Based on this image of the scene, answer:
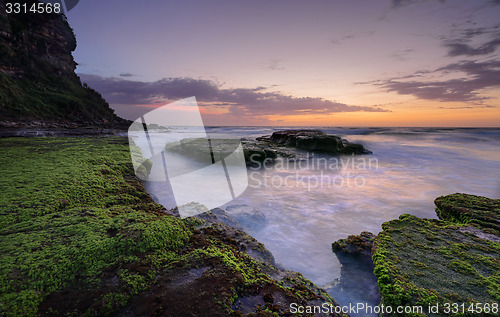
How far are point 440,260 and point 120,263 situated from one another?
429 centimetres

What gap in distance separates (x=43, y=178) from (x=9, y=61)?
39.2m

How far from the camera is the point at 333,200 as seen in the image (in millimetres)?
7754

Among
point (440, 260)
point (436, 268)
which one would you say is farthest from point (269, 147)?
point (436, 268)

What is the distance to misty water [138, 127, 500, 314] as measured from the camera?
4.20 metres

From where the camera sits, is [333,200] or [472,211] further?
[333,200]

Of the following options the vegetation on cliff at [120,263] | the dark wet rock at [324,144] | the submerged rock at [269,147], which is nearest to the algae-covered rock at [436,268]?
the vegetation on cliff at [120,263]

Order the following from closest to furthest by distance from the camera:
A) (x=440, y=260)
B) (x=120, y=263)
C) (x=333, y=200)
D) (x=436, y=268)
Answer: (x=120, y=263) → (x=436, y=268) → (x=440, y=260) → (x=333, y=200)

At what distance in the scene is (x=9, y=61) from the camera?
28297 mm

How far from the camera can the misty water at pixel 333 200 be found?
4199mm

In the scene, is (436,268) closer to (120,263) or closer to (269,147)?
(120,263)

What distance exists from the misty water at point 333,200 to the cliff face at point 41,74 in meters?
25.6

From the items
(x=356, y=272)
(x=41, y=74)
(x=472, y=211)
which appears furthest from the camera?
(x=41, y=74)

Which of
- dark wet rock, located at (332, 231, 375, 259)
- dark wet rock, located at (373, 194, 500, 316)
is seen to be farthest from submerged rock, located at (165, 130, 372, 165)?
dark wet rock, located at (373, 194, 500, 316)

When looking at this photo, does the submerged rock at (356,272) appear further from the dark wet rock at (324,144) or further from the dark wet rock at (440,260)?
the dark wet rock at (324,144)
